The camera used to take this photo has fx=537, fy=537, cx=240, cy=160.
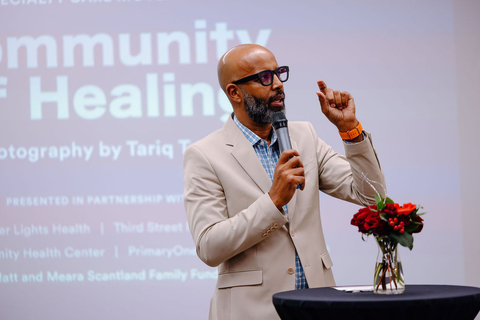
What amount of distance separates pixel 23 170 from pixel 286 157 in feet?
9.39

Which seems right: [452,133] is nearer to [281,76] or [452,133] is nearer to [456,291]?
[281,76]

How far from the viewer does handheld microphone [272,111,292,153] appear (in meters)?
1.97

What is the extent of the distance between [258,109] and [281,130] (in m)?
0.19

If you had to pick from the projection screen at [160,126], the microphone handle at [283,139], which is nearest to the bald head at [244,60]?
the microphone handle at [283,139]

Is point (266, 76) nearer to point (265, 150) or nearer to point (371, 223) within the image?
point (265, 150)

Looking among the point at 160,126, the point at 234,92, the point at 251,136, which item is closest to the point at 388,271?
the point at 251,136

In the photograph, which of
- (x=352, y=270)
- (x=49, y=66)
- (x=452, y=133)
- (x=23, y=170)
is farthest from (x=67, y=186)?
(x=452, y=133)

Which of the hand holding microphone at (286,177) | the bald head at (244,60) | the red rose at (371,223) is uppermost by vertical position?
the bald head at (244,60)

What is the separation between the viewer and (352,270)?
4.09 metres

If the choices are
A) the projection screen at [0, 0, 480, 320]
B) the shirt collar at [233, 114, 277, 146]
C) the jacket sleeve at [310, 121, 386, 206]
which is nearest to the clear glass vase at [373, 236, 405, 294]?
the jacket sleeve at [310, 121, 386, 206]

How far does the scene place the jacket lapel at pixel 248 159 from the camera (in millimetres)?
2090

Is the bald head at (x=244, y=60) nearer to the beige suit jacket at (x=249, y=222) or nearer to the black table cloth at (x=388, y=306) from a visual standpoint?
the beige suit jacket at (x=249, y=222)

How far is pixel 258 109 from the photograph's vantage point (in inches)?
84.7

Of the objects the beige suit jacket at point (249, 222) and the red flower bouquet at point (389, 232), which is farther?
the beige suit jacket at point (249, 222)
